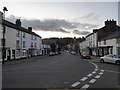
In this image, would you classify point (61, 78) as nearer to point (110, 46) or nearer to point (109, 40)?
point (110, 46)

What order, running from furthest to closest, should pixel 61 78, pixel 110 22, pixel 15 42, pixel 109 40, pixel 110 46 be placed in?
1. pixel 110 22
2. pixel 109 40
3. pixel 110 46
4. pixel 15 42
5. pixel 61 78

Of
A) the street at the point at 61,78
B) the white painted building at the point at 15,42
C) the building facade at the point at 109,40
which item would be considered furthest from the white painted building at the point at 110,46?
the street at the point at 61,78

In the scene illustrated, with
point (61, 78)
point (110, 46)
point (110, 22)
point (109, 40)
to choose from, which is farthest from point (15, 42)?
Answer: point (110, 22)

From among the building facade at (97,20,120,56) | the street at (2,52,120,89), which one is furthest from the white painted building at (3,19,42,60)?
the building facade at (97,20,120,56)

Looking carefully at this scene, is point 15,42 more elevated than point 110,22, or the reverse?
point 110,22

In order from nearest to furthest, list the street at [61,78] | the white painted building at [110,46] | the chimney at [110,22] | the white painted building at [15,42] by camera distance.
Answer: the street at [61,78] → the white painted building at [15,42] → the white painted building at [110,46] → the chimney at [110,22]

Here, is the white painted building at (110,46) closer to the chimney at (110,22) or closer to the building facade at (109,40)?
the building facade at (109,40)

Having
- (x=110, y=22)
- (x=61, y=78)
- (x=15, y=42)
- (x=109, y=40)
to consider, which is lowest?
(x=61, y=78)

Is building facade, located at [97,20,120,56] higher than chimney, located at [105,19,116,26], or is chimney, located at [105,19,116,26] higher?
chimney, located at [105,19,116,26]

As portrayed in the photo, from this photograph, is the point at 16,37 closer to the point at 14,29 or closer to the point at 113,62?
the point at 14,29

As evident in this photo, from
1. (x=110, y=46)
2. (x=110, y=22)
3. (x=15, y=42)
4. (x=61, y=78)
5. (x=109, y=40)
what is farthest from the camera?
(x=110, y=22)

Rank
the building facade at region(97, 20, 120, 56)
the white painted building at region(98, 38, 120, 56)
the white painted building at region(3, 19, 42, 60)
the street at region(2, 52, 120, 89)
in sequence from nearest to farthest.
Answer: the street at region(2, 52, 120, 89) < the white painted building at region(3, 19, 42, 60) < the white painted building at region(98, 38, 120, 56) < the building facade at region(97, 20, 120, 56)

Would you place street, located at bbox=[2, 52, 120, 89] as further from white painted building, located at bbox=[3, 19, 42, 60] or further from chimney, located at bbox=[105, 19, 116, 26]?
chimney, located at bbox=[105, 19, 116, 26]

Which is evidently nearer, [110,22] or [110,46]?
[110,46]
